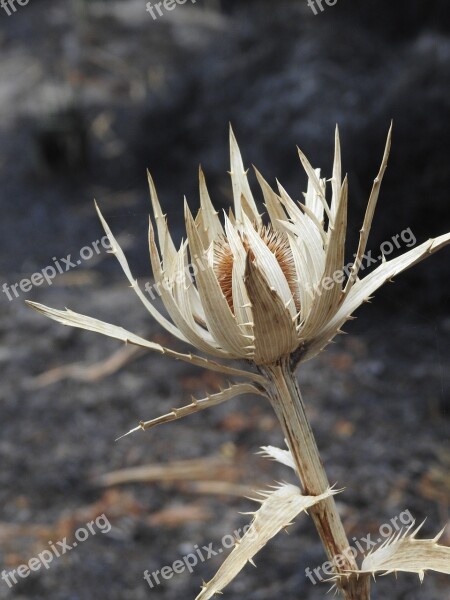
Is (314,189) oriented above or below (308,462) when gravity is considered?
above

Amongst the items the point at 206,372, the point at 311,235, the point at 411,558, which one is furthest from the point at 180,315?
the point at 206,372

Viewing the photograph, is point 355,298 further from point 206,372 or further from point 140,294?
point 206,372

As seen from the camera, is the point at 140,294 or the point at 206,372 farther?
the point at 206,372

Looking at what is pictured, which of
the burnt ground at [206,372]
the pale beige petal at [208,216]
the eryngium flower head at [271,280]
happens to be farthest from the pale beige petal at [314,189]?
the burnt ground at [206,372]

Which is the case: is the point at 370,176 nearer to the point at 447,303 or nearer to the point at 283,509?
the point at 447,303

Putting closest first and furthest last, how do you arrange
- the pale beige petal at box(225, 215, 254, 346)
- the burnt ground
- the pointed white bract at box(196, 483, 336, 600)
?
the pointed white bract at box(196, 483, 336, 600) → the pale beige petal at box(225, 215, 254, 346) → the burnt ground

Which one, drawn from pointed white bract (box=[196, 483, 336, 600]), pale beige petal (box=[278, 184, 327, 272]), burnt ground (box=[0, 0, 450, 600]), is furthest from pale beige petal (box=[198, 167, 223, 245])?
burnt ground (box=[0, 0, 450, 600])

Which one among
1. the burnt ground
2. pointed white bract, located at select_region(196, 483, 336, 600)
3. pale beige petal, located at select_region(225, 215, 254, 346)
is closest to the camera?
pointed white bract, located at select_region(196, 483, 336, 600)

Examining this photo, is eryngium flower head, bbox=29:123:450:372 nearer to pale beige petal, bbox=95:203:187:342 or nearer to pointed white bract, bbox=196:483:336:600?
pale beige petal, bbox=95:203:187:342
